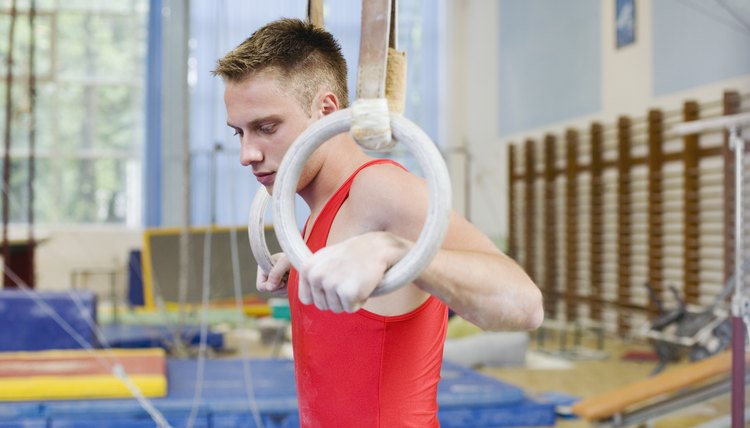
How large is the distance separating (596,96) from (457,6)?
9.73 feet

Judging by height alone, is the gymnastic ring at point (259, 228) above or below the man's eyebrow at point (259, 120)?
below

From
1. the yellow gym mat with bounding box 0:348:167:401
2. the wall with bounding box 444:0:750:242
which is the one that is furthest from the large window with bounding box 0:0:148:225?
the yellow gym mat with bounding box 0:348:167:401

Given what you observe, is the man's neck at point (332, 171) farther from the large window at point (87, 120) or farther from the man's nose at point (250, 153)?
the large window at point (87, 120)

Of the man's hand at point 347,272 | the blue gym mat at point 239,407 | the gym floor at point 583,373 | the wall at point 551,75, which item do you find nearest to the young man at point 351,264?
the man's hand at point 347,272

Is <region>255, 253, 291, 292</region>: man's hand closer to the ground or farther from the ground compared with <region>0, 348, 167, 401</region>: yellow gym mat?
farther from the ground

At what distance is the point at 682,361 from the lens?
4.93 metres

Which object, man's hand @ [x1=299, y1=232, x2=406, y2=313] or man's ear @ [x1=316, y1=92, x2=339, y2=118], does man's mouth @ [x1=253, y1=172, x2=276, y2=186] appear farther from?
man's hand @ [x1=299, y1=232, x2=406, y2=313]

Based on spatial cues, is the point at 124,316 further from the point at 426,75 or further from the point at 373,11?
the point at 373,11

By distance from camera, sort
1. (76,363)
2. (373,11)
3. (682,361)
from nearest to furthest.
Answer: (373,11), (76,363), (682,361)

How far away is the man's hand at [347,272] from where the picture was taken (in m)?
0.53

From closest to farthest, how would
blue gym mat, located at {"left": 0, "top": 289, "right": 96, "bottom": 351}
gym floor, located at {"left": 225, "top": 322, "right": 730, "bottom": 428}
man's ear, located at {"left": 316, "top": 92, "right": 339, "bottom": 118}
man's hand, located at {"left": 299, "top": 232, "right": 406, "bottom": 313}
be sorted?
man's hand, located at {"left": 299, "top": 232, "right": 406, "bottom": 313} < man's ear, located at {"left": 316, "top": 92, "right": 339, "bottom": 118} < gym floor, located at {"left": 225, "top": 322, "right": 730, "bottom": 428} < blue gym mat, located at {"left": 0, "top": 289, "right": 96, "bottom": 351}

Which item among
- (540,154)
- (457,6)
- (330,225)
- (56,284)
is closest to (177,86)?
(56,284)

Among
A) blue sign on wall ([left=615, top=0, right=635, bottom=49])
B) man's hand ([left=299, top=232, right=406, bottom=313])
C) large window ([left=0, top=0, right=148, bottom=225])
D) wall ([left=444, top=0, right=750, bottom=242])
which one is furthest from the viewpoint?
large window ([left=0, top=0, right=148, bottom=225])

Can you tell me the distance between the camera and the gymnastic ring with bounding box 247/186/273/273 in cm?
83
